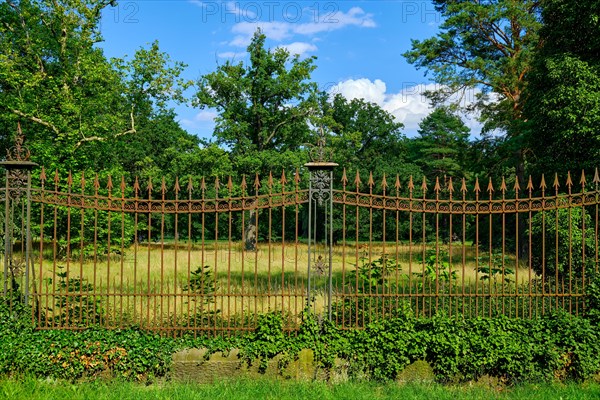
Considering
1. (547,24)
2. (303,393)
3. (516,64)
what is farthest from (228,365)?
(516,64)

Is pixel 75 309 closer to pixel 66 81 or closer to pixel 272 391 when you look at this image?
pixel 272 391

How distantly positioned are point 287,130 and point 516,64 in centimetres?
1377

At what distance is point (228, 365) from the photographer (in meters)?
6.13

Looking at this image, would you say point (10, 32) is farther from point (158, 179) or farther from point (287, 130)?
point (287, 130)

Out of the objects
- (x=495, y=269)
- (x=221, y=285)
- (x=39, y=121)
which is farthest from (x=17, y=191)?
(x=39, y=121)

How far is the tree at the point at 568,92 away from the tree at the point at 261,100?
16.9 metres

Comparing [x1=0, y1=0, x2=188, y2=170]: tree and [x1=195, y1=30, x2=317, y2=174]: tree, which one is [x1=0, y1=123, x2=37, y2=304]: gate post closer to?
[x1=0, y1=0, x2=188, y2=170]: tree

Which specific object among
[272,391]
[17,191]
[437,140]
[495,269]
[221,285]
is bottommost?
[272,391]

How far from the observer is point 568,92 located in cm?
1177

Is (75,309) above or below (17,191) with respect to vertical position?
below

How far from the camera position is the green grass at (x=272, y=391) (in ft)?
17.8

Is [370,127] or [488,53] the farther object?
[370,127]

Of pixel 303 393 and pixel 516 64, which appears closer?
pixel 303 393

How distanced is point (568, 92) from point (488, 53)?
1098 centimetres
